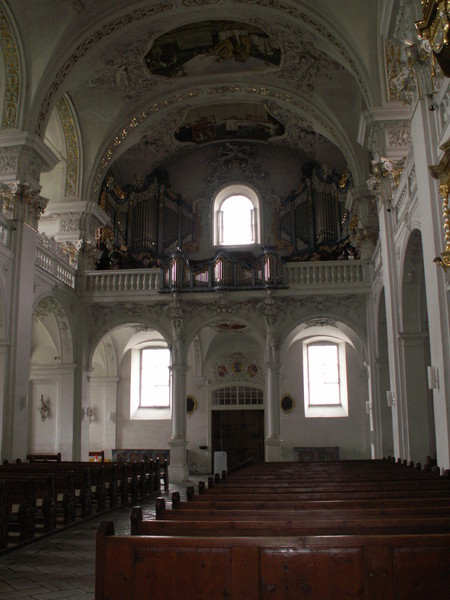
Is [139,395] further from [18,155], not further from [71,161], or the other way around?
[18,155]

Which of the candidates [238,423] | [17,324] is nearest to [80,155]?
[17,324]

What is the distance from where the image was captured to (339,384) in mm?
23188

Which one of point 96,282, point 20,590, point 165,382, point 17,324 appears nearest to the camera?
point 20,590

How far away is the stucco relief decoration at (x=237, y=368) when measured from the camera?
23.4 m

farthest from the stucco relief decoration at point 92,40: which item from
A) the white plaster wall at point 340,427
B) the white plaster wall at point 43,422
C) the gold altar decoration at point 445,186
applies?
the white plaster wall at point 340,427

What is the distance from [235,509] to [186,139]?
19166 mm

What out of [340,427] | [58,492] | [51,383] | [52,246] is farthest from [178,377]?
[58,492]

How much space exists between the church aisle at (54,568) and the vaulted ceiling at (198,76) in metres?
10.5

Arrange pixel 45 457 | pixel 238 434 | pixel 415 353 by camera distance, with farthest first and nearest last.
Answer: pixel 238 434 < pixel 45 457 < pixel 415 353

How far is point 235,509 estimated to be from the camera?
524cm

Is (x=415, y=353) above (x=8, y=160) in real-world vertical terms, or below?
below

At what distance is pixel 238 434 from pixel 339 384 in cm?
420

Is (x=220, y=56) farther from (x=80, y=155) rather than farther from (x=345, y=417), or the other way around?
(x=345, y=417)

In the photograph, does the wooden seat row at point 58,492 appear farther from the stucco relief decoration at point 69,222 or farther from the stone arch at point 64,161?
the stone arch at point 64,161
